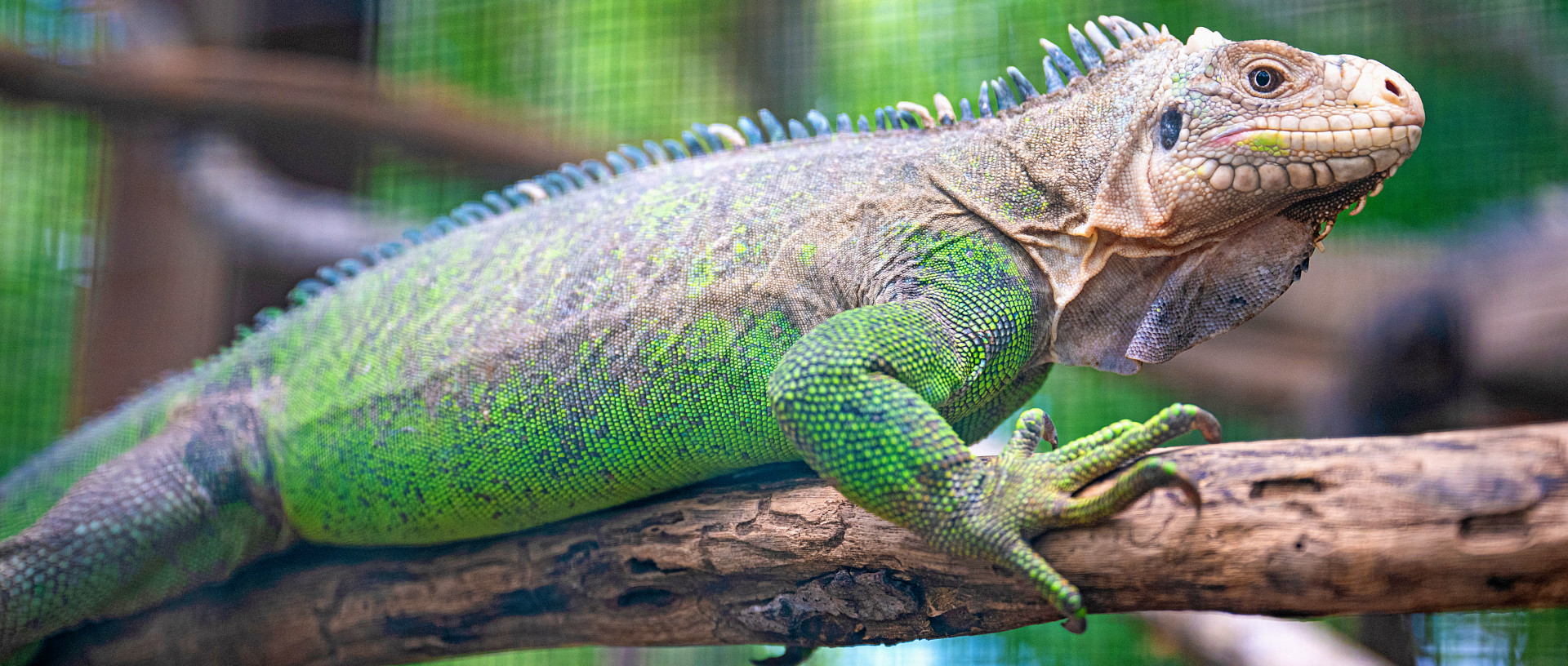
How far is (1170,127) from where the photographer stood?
2.49 meters

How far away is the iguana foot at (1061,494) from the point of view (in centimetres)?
199

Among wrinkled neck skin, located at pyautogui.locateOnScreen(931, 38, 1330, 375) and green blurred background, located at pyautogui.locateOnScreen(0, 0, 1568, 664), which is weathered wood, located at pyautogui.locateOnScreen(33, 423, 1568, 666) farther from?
green blurred background, located at pyautogui.locateOnScreen(0, 0, 1568, 664)

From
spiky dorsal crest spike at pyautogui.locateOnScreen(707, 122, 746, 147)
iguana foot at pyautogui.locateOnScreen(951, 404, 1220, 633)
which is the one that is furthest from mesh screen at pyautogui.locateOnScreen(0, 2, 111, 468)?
iguana foot at pyautogui.locateOnScreen(951, 404, 1220, 633)

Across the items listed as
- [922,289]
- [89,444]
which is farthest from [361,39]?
[922,289]

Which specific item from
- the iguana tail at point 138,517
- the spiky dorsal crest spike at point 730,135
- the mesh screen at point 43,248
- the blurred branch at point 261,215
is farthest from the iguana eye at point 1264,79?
the mesh screen at point 43,248

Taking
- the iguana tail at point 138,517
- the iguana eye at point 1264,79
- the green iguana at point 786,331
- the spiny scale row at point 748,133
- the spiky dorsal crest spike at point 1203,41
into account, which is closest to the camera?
the green iguana at point 786,331

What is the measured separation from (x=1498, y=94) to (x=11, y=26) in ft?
29.2

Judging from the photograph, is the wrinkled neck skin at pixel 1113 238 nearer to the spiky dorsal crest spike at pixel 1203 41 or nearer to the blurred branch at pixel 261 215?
the spiky dorsal crest spike at pixel 1203 41

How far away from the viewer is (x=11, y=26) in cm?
571

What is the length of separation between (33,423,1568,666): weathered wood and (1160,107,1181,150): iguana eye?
2.79 feet

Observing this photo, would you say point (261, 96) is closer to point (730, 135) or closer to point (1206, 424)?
point (730, 135)

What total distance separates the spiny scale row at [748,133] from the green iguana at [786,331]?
0.05 ft

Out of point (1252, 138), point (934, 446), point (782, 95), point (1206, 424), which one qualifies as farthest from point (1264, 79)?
point (782, 95)

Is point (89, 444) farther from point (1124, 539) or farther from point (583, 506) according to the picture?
point (1124, 539)
